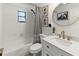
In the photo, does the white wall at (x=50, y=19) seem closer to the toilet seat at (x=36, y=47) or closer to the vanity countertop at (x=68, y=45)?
the vanity countertop at (x=68, y=45)

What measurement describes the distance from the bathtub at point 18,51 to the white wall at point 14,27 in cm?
4

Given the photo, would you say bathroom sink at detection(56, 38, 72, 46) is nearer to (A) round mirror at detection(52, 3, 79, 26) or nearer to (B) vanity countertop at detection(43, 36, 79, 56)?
(B) vanity countertop at detection(43, 36, 79, 56)

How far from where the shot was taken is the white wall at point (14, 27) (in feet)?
4.14

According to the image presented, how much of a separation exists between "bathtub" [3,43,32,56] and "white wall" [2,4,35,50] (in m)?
0.04

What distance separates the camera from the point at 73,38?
1348 millimetres

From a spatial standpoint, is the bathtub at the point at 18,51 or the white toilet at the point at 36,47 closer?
the bathtub at the point at 18,51

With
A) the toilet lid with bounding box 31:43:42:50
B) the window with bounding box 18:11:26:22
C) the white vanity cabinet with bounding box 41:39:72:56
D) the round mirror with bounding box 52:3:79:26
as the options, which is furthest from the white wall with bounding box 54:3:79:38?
the window with bounding box 18:11:26:22

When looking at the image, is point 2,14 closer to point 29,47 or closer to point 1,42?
point 1,42

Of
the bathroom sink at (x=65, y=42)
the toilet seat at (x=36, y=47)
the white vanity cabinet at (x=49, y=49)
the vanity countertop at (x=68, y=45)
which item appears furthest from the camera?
the toilet seat at (x=36, y=47)

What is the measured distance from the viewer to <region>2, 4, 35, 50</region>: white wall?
126cm

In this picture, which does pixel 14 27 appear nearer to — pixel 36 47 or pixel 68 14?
pixel 36 47

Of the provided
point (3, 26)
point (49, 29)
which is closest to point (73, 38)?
point (49, 29)

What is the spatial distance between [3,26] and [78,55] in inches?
42.4

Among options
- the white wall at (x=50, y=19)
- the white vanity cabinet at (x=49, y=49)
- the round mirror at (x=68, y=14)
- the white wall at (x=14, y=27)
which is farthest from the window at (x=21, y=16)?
the round mirror at (x=68, y=14)
